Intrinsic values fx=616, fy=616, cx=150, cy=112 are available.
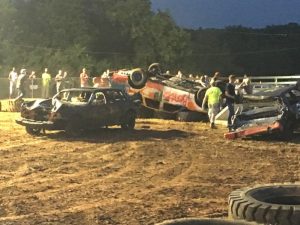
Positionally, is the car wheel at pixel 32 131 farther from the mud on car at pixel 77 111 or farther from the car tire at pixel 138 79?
the car tire at pixel 138 79

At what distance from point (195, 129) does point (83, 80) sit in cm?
1175

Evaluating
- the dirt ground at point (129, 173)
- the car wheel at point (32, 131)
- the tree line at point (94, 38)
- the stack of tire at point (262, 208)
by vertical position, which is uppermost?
the tree line at point (94, 38)

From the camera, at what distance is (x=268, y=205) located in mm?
6672

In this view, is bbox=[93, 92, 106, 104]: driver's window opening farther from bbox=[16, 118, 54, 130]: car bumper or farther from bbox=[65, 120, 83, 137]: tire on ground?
bbox=[16, 118, 54, 130]: car bumper

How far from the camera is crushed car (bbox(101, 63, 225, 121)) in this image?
22.9 metres

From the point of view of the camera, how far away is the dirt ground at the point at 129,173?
8633mm

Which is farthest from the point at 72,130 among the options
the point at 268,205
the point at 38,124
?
the point at 268,205

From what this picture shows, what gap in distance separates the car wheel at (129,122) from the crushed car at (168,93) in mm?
3277

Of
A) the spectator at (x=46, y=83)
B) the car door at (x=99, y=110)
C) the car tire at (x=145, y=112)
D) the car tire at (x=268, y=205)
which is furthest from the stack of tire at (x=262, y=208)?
the spectator at (x=46, y=83)

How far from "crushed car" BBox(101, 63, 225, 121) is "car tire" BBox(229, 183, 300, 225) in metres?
15.0

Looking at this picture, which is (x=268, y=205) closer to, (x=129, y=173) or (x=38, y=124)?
(x=129, y=173)

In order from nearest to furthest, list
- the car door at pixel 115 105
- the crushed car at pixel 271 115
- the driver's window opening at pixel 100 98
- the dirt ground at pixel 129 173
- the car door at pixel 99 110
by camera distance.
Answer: the dirt ground at pixel 129 173, the crushed car at pixel 271 115, the car door at pixel 99 110, the driver's window opening at pixel 100 98, the car door at pixel 115 105

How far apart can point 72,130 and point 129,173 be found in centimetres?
634

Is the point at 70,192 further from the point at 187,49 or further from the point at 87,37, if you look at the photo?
the point at 187,49
